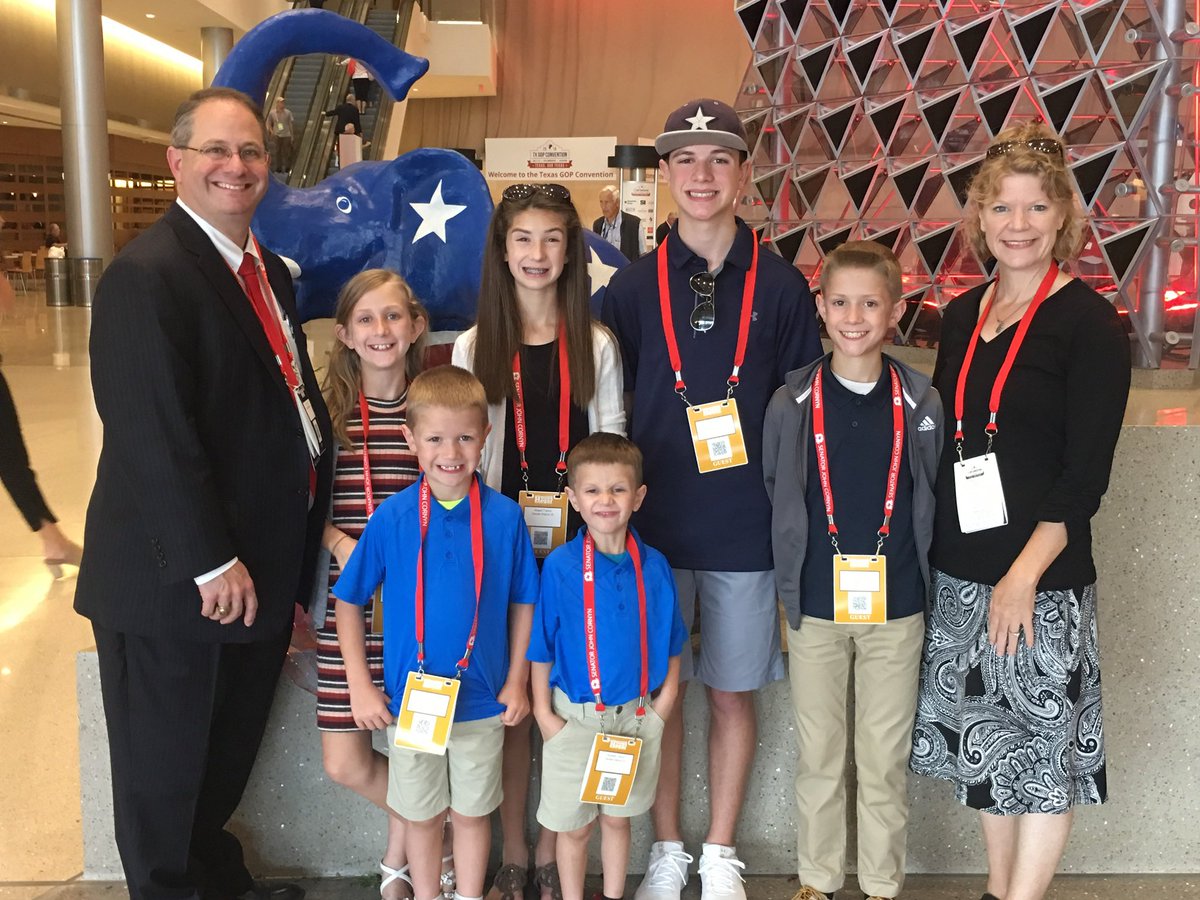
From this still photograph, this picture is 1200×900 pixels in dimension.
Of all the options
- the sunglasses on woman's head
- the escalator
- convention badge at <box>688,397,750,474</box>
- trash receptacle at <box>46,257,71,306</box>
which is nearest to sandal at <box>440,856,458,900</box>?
convention badge at <box>688,397,750,474</box>

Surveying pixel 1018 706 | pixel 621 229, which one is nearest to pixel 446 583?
pixel 1018 706

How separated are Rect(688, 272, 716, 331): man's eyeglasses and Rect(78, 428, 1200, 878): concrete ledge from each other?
36.0 inches

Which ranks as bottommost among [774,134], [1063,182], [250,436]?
[250,436]

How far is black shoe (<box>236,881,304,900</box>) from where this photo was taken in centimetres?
246

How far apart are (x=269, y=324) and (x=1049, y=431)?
5.21 feet

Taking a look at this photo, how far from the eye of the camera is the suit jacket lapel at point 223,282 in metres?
2.01

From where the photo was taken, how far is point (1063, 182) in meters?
2.13

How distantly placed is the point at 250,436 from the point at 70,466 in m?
4.23

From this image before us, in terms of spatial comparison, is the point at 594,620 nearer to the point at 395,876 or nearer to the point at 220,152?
the point at 395,876

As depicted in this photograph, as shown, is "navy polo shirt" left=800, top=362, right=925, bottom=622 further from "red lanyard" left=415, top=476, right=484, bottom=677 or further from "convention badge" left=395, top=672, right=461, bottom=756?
"convention badge" left=395, top=672, right=461, bottom=756

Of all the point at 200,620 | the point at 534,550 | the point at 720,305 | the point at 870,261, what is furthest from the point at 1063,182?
the point at 200,620

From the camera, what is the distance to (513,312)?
92.7 inches

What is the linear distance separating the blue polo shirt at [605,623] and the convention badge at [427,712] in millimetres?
202

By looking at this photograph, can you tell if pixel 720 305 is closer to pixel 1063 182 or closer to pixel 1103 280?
pixel 1063 182
